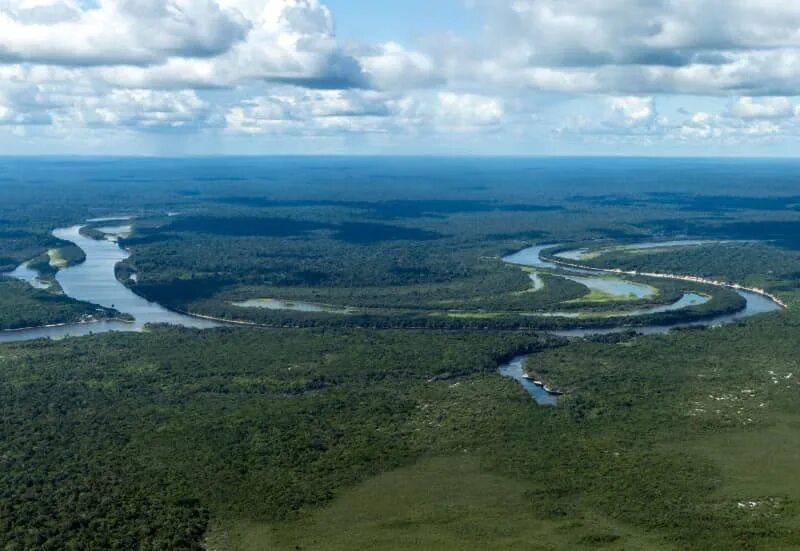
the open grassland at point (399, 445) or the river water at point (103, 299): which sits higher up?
the open grassland at point (399, 445)

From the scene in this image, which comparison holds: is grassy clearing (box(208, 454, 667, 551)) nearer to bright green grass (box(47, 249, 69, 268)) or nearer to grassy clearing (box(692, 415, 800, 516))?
grassy clearing (box(692, 415, 800, 516))

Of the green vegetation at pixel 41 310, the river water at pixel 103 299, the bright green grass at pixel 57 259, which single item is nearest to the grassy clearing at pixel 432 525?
the river water at pixel 103 299

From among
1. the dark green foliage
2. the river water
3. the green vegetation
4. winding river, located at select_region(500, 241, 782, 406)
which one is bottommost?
the river water

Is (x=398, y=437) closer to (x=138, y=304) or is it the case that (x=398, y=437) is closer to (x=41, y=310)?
(x=41, y=310)

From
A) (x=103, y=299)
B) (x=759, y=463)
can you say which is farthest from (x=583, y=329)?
(x=103, y=299)

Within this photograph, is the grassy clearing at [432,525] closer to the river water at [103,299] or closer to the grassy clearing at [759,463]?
the grassy clearing at [759,463]

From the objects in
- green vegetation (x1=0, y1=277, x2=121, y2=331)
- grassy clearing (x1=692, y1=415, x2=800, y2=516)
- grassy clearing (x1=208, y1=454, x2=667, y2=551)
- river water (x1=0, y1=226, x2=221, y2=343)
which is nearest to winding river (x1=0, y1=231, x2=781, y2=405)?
river water (x1=0, y1=226, x2=221, y2=343)

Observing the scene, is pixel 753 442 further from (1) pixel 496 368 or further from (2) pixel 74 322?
(2) pixel 74 322

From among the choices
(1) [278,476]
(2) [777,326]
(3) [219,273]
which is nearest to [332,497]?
(1) [278,476]
